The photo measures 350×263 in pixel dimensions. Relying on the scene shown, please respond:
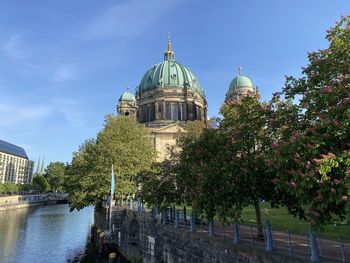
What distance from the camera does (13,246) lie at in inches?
1569

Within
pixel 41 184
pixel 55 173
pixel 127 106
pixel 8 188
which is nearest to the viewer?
pixel 127 106

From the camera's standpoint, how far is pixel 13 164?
167 m

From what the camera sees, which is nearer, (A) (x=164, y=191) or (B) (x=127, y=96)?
(A) (x=164, y=191)

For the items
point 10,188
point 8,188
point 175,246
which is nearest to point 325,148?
point 175,246

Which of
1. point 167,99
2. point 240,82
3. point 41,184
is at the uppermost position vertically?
point 240,82

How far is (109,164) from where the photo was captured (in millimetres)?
42500

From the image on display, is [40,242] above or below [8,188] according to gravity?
below

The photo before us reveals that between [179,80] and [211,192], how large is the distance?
7382cm

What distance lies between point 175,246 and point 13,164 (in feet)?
550

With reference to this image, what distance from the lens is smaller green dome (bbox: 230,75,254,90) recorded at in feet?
259

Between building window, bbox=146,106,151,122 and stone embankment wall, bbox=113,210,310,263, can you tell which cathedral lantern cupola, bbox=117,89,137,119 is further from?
stone embankment wall, bbox=113,210,310,263

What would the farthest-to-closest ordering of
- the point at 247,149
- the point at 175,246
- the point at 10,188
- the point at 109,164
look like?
1. the point at 10,188
2. the point at 109,164
3. the point at 175,246
4. the point at 247,149

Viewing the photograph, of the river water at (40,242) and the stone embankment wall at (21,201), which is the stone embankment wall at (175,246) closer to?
the river water at (40,242)

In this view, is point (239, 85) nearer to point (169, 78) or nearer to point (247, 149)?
point (169, 78)
